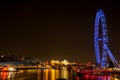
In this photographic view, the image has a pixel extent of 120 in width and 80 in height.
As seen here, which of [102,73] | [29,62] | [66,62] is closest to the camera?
[102,73]

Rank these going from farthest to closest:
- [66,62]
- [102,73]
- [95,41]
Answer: [66,62]
[102,73]
[95,41]

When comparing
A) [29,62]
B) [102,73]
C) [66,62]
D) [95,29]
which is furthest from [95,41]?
[29,62]

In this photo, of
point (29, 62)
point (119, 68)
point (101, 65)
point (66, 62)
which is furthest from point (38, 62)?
point (101, 65)

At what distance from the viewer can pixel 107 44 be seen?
49188 millimetres

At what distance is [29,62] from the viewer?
139625 mm

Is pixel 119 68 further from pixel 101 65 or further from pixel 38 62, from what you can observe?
pixel 38 62

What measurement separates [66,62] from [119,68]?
214ft

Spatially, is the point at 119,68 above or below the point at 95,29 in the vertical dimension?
below

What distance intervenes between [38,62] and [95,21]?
101 meters

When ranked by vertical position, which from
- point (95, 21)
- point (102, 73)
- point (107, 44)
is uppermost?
point (95, 21)

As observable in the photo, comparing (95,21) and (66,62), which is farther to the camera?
(66,62)

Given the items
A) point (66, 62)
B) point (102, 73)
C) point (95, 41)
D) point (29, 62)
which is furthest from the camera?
point (29, 62)

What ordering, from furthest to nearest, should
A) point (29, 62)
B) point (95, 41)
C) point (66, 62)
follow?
1. point (29, 62)
2. point (66, 62)
3. point (95, 41)

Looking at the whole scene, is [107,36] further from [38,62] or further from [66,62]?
[38,62]
